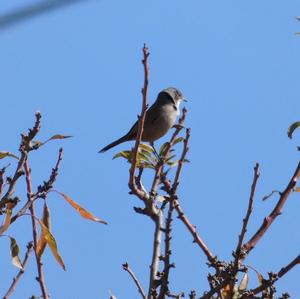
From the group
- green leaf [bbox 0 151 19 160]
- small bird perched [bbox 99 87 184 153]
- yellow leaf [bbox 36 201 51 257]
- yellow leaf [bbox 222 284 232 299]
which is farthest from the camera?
small bird perched [bbox 99 87 184 153]

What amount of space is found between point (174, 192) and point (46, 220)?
2.59 ft

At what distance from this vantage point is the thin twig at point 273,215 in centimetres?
313

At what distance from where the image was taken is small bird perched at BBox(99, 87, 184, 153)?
26.7 ft

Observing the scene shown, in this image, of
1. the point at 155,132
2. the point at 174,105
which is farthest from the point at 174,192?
the point at 174,105

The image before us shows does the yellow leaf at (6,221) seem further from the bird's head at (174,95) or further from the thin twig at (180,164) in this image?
the bird's head at (174,95)

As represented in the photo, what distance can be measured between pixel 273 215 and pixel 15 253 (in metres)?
1.48

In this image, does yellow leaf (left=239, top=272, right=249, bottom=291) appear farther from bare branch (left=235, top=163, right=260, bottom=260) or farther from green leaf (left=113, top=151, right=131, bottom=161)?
green leaf (left=113, top=151, right=131, bottom=161)

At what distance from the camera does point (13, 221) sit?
2775mm

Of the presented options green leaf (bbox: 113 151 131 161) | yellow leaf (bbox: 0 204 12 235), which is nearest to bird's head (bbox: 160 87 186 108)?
green leaf (bbox: 113 151 131 161)

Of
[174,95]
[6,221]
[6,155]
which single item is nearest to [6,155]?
[6,155]

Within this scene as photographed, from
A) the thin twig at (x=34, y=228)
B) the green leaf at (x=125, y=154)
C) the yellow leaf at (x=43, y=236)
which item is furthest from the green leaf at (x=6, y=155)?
the green leaf at (x=125, y=154)

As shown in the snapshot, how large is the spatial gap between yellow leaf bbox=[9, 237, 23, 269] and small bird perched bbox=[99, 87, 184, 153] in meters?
4.83

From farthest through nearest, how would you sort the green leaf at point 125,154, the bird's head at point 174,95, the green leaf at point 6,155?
the bird's head at point 174,95, the green leaf at point 125,154, the green leaf at point 6,155

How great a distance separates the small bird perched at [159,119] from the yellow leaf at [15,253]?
4.83 m
